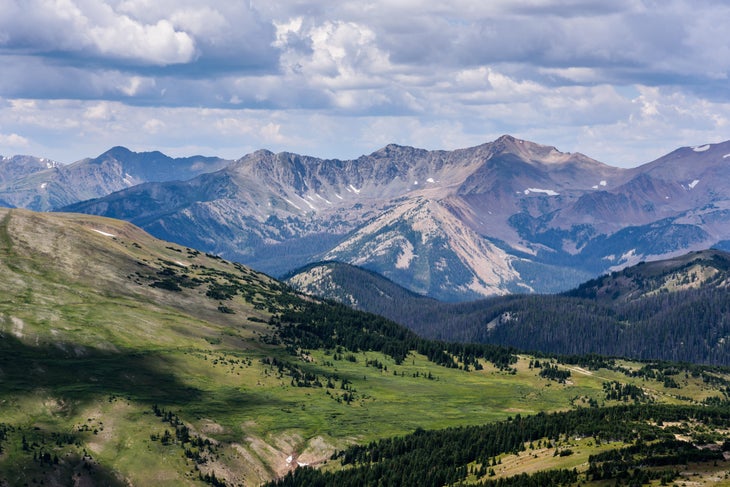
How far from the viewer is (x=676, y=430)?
17338 centimetres

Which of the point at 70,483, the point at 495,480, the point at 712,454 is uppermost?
the point at 712,454

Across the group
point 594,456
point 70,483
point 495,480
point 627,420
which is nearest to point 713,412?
point 627,420

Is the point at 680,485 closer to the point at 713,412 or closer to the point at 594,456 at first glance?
the point at 594,456

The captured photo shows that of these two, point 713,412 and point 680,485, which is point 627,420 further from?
point 680,485

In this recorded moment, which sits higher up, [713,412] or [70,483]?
[713,412]

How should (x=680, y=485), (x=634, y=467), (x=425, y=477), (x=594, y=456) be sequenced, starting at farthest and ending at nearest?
(x=425, y=477) < (x=594, y=456) < (x=634, y=467) < (x=680, y=485)

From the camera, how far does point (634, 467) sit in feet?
470

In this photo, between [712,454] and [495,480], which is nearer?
[712,454]

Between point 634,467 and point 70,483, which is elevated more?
point 634,467

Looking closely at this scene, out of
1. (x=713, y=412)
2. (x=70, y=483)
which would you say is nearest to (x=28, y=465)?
(x=70, y=483)

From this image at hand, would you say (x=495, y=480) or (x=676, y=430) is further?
(x=676, y=430)

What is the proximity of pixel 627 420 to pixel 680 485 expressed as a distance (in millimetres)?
64719

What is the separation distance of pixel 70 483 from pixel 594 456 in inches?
4824

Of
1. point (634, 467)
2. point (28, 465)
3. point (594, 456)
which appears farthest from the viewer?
point (28, 465)
